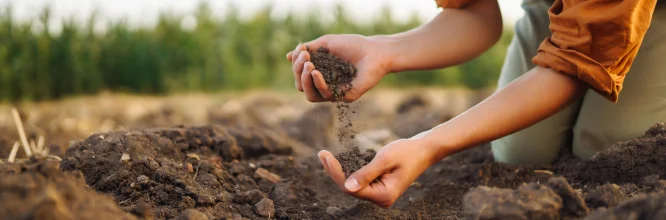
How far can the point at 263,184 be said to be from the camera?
2365mm

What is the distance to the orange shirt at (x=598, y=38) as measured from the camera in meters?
1.92

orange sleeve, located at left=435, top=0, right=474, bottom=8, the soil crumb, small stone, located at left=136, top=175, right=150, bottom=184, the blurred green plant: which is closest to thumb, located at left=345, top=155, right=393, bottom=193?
the soil crumb

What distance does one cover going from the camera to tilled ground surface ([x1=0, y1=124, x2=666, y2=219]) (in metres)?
1.47

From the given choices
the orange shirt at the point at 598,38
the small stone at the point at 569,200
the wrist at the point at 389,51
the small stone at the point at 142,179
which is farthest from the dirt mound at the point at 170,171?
the orange shirt at the point at 598,38

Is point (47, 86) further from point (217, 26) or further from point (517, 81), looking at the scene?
point (517, 81)

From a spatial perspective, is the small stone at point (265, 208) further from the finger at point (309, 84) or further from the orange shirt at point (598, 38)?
the orange shirt at point (598, 38)

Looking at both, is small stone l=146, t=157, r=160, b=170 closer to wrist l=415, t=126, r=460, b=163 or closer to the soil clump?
the soil clump

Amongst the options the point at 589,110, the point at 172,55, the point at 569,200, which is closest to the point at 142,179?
the point at 569,200

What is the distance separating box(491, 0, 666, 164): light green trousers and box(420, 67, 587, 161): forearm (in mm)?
595

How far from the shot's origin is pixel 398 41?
8.07 feet

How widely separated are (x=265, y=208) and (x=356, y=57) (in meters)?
0.63

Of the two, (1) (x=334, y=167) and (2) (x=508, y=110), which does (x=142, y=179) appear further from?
(2) (x=508, y=110)

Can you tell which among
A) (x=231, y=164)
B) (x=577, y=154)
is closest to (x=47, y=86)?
(x=231, y=164)

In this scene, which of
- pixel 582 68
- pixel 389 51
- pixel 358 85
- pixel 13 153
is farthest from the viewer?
pixel 13 153
